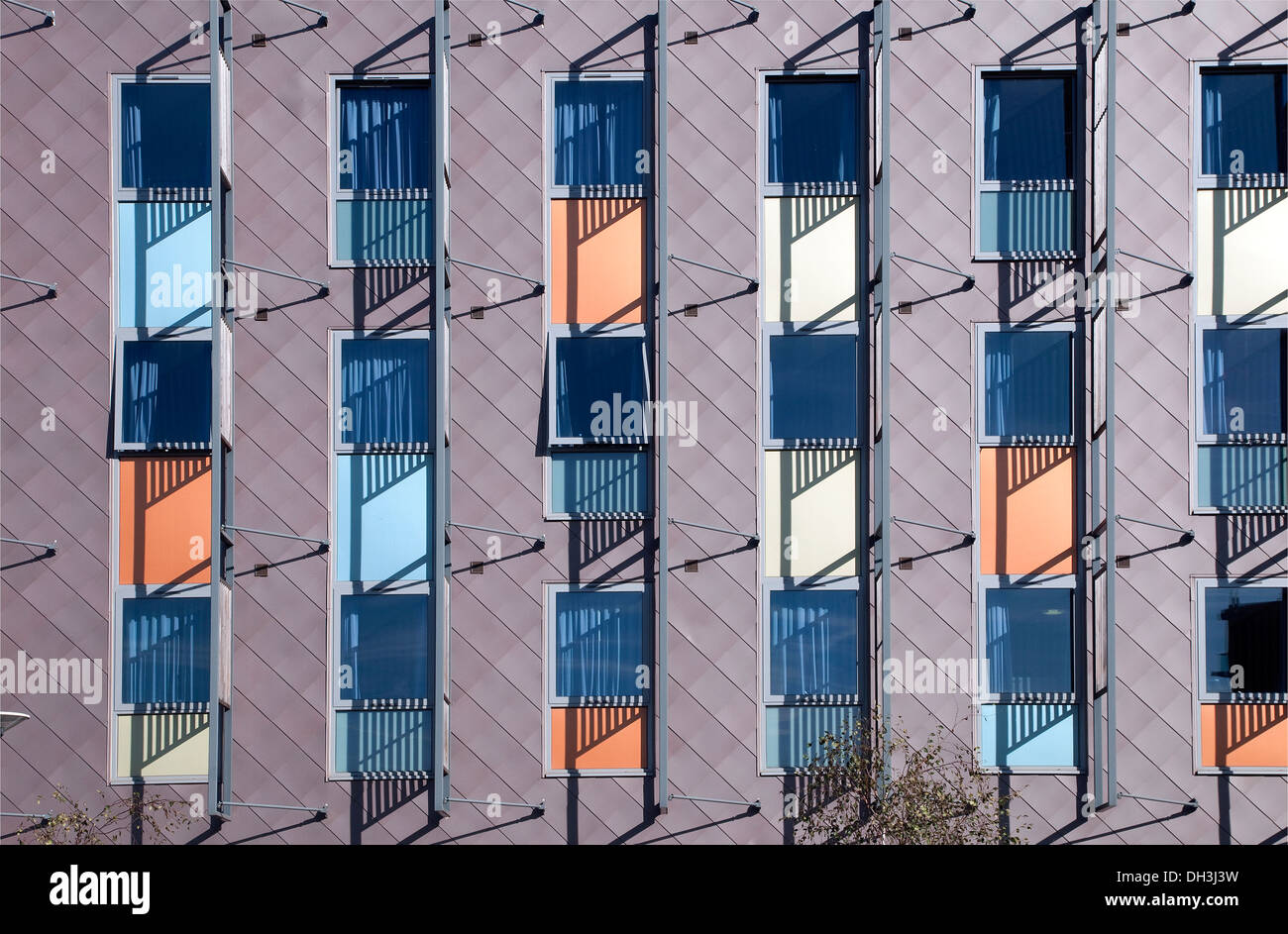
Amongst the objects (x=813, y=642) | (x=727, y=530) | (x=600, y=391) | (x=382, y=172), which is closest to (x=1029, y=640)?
(x=813, y=642)

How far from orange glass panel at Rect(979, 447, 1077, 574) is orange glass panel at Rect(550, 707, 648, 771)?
5938 mm

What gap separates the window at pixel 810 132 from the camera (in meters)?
19.3

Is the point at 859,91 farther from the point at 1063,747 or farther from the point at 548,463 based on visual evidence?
the point at 1063,747

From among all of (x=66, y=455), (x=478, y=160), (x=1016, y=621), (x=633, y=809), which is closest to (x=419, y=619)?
(x=633, y=809)

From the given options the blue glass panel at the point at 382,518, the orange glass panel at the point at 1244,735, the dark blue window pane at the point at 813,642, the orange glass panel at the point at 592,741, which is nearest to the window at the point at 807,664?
the dark blue window pane at the point at 813,642

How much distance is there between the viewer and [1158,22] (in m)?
19.4

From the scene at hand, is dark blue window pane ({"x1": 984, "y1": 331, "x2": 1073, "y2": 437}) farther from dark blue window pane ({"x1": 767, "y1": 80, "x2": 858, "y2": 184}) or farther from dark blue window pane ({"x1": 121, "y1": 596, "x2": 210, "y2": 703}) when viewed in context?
dark blue window pane ({"x1": 121, "y1": 596, "x2": 210, "y2": 703})

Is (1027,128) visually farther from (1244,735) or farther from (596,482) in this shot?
(1244,735)

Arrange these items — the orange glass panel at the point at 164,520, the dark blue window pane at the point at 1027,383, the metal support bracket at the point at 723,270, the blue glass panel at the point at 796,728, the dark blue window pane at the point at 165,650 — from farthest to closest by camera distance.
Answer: the dark blue window pane at the point at 1027,383, the metal support bracket at the point at 723,270, the orange glass panel at the point at 164,520, the dark blue window pane at the point at 165,650, the blue glass panel at the point at 796,728

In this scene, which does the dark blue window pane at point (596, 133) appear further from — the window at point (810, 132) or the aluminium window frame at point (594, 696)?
the aluminium window frame at point (594, 696)

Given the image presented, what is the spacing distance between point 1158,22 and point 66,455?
1817 centimetres

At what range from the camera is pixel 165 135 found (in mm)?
19406

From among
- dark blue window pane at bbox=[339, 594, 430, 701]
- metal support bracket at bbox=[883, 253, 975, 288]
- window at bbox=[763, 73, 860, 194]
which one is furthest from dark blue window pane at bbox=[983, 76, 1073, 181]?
dark blue window pane at bbox=[339, 594, 430, 701]

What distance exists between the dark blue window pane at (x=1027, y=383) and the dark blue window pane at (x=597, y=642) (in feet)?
20.4
